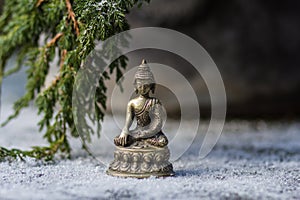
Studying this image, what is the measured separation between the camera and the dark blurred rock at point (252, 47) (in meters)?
3.43

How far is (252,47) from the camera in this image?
3.52 metres

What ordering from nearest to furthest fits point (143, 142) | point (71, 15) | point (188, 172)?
point (143, 142) < point (188, 172) < point (71, 15)

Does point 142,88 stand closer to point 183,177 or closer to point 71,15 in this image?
point 183,177

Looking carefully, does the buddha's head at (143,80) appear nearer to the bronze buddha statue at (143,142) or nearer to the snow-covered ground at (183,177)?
the bronze buddha statue at (143,142)

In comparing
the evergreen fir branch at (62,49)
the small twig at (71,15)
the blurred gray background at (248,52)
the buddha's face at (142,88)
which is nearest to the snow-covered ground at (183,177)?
the evergreen fir branch at (62,49)

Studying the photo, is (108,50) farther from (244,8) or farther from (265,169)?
(244,8)

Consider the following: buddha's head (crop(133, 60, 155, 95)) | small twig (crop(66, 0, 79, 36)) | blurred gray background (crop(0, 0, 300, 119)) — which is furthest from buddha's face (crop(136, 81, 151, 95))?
blurred gray background (crop(0, 0, 300, 119))

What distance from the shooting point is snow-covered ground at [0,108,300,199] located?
1316mm

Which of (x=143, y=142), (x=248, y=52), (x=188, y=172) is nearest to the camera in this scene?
(x=143, y=142)

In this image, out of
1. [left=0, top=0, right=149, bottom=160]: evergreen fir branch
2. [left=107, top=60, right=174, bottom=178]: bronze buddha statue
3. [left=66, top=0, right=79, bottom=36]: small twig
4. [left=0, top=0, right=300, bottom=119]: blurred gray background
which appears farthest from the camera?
[left=0, top=0, right=300, bottom=119]: blurred gray background

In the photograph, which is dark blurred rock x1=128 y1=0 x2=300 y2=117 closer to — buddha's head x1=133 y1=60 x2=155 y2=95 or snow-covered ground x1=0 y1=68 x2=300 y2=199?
snow-covered ground x1=0 y1=68 x2=300 y2=199

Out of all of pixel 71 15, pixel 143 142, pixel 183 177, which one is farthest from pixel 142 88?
pixel 71 15

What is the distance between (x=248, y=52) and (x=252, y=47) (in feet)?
0.16

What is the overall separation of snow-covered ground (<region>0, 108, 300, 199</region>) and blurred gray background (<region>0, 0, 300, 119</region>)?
101 centimetres
